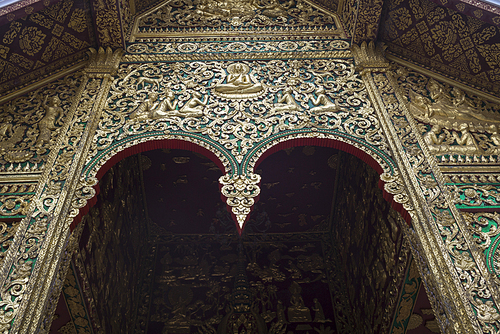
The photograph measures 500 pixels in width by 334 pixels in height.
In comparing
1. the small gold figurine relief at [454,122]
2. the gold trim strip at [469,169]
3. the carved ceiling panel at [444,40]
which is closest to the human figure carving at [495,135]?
the small gold figurine relief at [454,122]

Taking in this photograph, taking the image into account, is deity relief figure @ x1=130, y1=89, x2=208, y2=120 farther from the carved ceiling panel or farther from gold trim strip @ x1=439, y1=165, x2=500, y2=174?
the carved ceiling panel

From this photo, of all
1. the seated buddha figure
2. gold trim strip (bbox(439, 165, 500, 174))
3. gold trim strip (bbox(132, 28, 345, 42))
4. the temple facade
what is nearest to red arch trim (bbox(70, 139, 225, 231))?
the temple facade

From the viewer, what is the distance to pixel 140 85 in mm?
4914

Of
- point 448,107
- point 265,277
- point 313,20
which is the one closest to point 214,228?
point 265,277

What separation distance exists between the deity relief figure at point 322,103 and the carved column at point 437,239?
45 centimetres

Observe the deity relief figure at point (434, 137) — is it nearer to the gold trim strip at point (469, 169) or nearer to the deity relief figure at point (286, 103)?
the gold trim strip at point (469, 169)

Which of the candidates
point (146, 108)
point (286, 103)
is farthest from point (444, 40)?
point (146, 108)

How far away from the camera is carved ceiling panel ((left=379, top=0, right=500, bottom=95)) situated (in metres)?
4.71

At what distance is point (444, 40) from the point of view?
4.99m

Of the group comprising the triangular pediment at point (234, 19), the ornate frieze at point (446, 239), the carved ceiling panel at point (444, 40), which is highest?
the triangular pediment at point (234, 19)

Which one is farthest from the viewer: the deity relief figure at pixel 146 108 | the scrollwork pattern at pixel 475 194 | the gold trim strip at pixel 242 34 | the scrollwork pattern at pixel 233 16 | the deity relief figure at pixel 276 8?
the deity relief figure at pixel 276 8

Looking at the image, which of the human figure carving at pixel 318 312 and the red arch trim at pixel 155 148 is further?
the human figure carving at pixel 318 312

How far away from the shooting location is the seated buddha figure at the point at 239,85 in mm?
4758

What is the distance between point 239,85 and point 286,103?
552 millimetres
